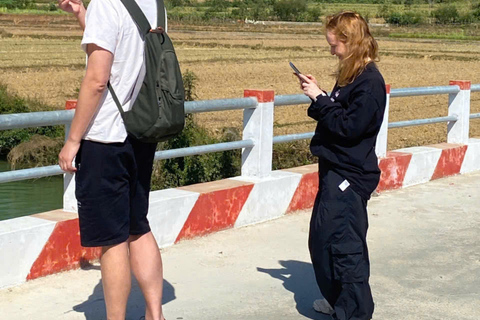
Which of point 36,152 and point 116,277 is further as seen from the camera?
point 36,152

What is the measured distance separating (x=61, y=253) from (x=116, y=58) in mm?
2014

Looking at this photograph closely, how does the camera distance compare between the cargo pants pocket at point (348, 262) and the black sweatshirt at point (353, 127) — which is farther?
the cargo pants pocket at point (348, 262)

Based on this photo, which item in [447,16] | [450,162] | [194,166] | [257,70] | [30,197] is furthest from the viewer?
[447,16]

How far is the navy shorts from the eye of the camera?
12.4 ft

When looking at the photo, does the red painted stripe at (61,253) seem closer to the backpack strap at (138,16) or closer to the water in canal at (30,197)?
the backpack strap at (138,16)

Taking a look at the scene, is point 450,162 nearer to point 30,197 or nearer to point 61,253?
point 61,253

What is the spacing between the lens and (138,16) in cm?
380

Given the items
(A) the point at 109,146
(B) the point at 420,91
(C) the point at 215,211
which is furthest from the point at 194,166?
(A) the point at 109,146

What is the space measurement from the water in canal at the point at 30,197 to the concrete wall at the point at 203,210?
17.7ft

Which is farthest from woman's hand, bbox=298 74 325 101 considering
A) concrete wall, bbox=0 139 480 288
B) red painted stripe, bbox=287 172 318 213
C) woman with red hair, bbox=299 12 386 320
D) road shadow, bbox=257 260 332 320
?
red painted stripe, bbox=287 172 318 213

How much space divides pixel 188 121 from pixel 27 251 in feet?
26.9

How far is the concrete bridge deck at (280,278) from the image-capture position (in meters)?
4.91

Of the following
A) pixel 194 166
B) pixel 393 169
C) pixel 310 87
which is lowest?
pixel 194 166

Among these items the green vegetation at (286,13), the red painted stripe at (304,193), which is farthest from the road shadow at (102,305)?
the green vegetation at (286,13)
